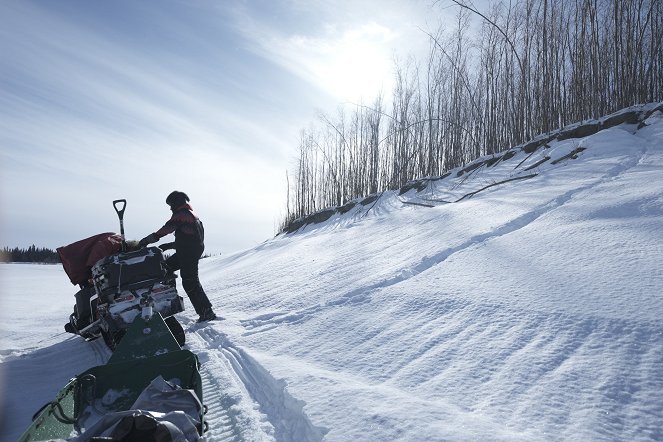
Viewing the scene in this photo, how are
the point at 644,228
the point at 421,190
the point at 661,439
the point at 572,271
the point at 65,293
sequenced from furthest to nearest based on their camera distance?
the point at 421,190 → the point at 65,293 → the point at 644,228 → the point at 572,271 → the point at 661,439

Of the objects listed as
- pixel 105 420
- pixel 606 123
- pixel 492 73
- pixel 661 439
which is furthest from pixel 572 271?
pixel 492 73

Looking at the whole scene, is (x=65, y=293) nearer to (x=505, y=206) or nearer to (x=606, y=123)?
(x=505, y=206)

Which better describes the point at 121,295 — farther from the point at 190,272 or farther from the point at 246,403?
the point at 246,403

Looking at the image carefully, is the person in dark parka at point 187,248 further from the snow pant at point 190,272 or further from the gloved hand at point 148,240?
the gloved hand at point 148,240

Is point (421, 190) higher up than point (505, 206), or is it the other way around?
point (421, 190)

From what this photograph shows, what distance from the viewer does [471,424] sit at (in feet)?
5.17

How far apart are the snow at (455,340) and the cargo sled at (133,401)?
0.28 meters

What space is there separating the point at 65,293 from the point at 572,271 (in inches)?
347

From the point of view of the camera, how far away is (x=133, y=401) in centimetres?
227

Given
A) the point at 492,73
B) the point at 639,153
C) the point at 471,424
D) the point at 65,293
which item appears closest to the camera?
the point at 471,424

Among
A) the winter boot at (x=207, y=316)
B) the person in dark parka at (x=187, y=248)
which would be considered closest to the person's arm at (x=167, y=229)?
the person in dark parka at (x=187, y=248)

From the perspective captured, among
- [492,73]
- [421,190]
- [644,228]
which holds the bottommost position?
[644,228]

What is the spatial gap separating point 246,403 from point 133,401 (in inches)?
26.7

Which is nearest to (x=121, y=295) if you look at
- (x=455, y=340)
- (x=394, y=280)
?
(x=394, y=280)
